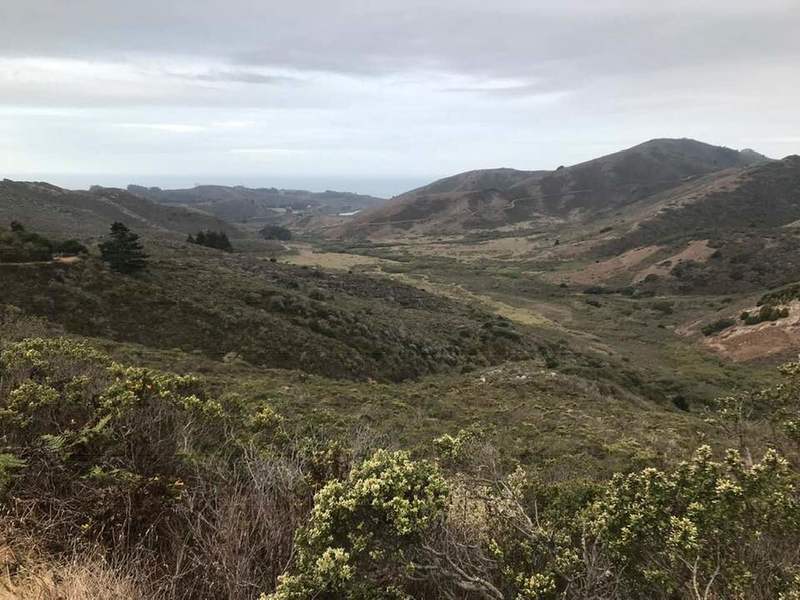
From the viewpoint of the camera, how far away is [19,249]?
2327 cm

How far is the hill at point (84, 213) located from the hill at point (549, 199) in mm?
49218

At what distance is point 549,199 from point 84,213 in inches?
5046

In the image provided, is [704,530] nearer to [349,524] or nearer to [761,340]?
[349,524]

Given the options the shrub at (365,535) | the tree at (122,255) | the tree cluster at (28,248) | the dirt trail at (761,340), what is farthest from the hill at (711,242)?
the tree cluster at (28,248)

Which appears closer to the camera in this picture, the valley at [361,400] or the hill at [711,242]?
the valley at [361,400]

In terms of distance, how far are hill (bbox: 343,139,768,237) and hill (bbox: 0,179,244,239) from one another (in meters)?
49.2

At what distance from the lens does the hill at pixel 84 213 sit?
59688 millimetres

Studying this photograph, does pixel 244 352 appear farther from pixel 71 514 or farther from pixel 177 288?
pixel 71 514

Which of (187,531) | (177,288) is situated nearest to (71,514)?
(187,531)

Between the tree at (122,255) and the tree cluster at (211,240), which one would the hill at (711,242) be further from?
the tree at (122,255)

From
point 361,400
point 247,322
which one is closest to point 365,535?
point 361,400

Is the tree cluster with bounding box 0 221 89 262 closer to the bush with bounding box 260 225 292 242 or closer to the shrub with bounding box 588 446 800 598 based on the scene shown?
the shrub with bounding box 588 446 800 598

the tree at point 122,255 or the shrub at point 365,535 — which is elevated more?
the tree at point 122,255

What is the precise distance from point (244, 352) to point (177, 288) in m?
6.93
